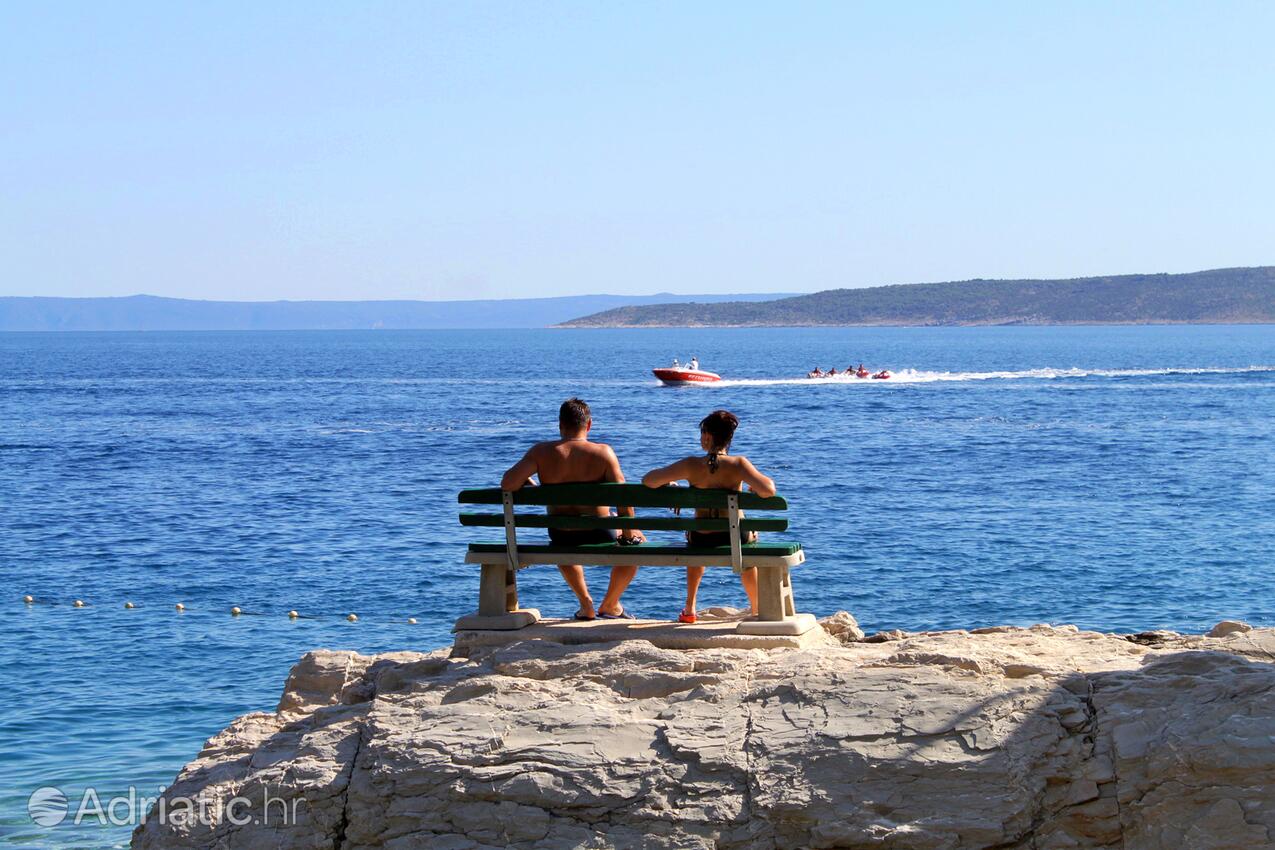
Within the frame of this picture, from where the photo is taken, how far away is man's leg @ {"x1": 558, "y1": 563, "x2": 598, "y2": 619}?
843 centimetres

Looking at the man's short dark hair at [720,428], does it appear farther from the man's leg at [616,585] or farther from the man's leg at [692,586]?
the man's leg at [616,585]

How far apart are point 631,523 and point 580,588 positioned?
2.45 ft

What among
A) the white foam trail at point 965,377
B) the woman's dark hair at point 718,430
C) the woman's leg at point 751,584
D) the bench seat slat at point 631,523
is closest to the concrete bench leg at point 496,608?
the bench seat slat at point 631,523

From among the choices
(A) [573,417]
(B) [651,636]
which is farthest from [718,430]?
(B) [651,636]

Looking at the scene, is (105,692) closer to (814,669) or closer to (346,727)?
(346,727)

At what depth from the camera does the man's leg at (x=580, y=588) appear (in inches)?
332

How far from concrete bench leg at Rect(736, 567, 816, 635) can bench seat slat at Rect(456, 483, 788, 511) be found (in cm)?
37

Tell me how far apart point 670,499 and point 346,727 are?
2.07m

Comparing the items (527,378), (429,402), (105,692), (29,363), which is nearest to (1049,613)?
(105,692)

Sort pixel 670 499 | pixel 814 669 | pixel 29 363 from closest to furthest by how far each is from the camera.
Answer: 1. pixel 814 669
2. pixel 670 499
3. pixel 29 363

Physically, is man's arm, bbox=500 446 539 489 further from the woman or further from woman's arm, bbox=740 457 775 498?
woman's arm, bbox=740 457 775 498

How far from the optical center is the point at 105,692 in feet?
43.6

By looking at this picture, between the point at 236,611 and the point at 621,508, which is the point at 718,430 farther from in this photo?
the point at 236,611

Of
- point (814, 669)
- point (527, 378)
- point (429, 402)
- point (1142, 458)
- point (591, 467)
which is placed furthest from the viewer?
point (527, 378)
